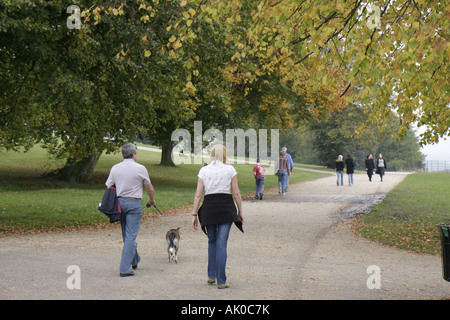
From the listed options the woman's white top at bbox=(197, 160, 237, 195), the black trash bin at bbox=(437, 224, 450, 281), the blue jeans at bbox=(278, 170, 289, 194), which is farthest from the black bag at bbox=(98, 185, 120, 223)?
the blue jeans at bbox=(278, 170, 289, 194)

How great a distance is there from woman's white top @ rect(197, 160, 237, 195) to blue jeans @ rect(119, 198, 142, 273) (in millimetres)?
1258

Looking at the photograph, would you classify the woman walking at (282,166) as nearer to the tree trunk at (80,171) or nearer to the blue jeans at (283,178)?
the blue jeans at (283,178)

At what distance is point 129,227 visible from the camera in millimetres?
7695

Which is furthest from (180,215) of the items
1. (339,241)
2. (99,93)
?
(339,241)

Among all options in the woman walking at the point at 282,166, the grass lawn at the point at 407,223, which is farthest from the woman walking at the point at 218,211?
the woman walking at the point at 282,166

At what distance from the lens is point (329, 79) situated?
6.88m

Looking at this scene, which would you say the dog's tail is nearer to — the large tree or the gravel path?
the gravel path

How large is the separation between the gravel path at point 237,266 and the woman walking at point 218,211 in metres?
0.33

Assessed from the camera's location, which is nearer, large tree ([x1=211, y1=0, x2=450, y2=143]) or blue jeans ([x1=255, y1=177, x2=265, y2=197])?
large tree ([x1=211, y1=0, x2=450, y2=143])

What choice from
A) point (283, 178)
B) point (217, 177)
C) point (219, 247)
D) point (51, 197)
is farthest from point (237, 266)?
point (283, 178)

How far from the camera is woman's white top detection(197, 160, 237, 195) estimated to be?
6.98 m
